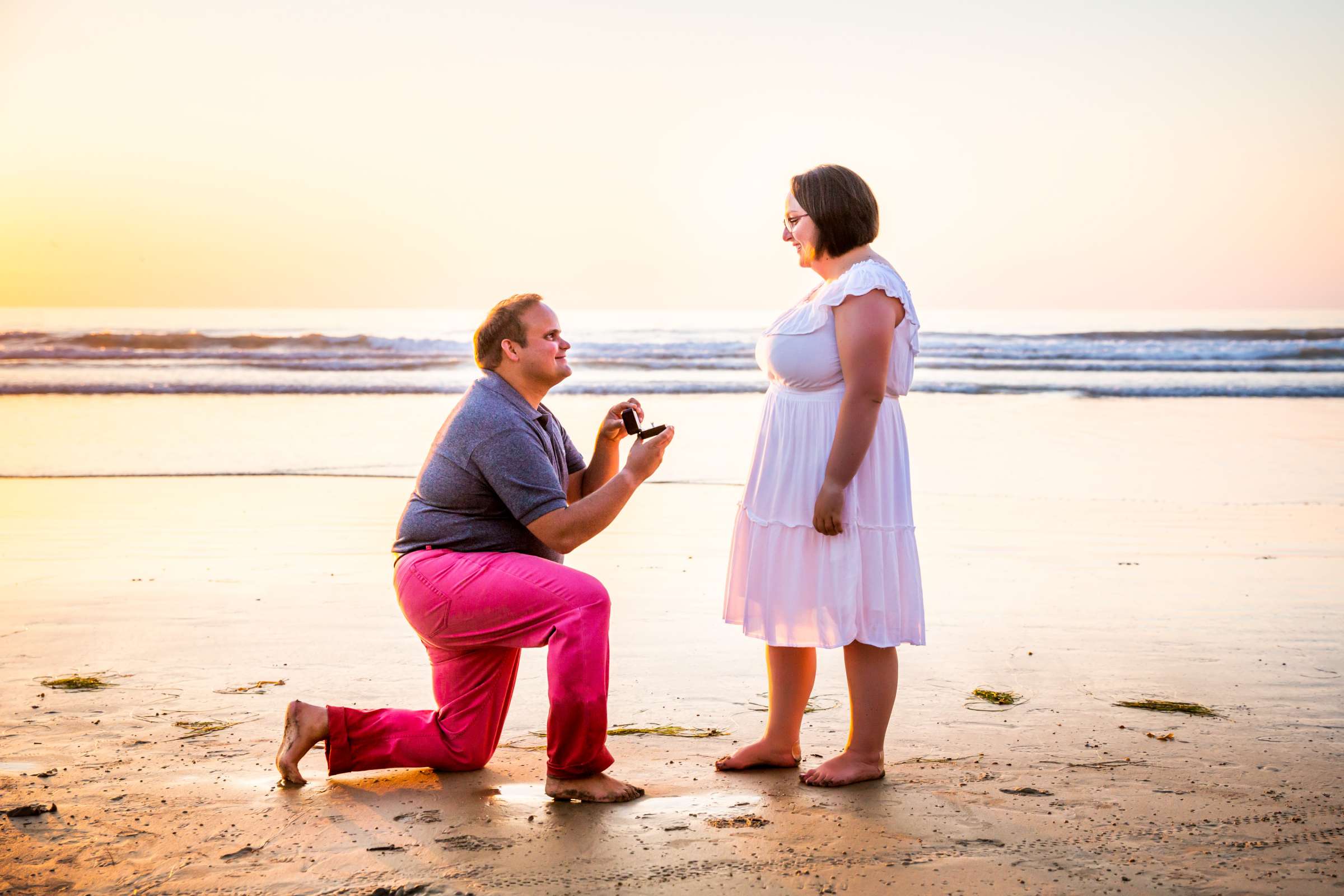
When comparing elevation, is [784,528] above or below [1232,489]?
above

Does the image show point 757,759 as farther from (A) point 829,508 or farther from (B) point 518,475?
(B) point 518,475

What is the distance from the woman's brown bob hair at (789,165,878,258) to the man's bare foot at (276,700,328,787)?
193 centimetres

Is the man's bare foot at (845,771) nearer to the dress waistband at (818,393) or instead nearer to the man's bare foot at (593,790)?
the man's bare foot at (593,790)

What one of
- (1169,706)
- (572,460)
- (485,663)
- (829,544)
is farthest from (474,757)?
(1169,706)

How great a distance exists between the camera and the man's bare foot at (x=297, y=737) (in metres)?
3.02

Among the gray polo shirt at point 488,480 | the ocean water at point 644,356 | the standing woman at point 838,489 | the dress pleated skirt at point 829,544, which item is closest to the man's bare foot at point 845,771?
the standing woman at point 838,489

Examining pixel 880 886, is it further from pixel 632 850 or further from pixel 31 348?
pixel 31 348

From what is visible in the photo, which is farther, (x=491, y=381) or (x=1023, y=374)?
(x=1023, y=374)

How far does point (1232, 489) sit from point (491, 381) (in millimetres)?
7520

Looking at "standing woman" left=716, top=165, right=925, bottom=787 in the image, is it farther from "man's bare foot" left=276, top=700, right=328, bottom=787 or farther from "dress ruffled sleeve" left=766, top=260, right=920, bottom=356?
"man's bare foot" left=276, top=700, right=328, bottom=787

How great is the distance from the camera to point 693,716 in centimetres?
376

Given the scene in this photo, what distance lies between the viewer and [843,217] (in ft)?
10.2

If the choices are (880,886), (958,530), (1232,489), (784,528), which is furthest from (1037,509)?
(880,886)

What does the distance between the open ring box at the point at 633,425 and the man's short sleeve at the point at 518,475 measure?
33 cm
